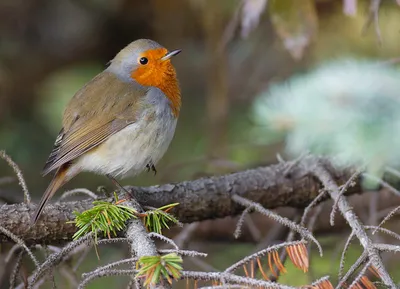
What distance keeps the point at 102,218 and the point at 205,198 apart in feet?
2.55

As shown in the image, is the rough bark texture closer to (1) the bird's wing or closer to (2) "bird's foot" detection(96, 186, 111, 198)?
(2) "bird's foot" detection(96, 186, 111, 198)

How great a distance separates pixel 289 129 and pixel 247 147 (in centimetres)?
157

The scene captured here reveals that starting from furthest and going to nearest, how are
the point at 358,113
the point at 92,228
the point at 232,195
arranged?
the point at 232,195, the point at 358,113, the point at 92,228

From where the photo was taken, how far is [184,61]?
5.23 m

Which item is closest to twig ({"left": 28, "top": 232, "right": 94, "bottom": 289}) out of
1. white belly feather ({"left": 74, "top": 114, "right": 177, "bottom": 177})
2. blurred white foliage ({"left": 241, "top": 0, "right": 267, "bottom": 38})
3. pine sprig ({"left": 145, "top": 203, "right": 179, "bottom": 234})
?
pine sprig ({"left": 145, "top": 203, "right": 179, "bottom": 234})

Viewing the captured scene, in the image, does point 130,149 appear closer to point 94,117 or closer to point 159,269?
point 94,117

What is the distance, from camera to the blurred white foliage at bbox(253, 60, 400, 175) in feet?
7.96

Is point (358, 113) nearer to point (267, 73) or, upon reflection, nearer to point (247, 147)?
point (247, 147)

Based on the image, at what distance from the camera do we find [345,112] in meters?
2.47

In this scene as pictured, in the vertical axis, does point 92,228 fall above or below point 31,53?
below

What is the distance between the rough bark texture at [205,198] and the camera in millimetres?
2637

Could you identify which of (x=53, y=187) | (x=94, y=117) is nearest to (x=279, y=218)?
(x=53, y=187)

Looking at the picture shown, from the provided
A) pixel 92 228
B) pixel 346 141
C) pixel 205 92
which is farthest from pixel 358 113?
pixel 205 92

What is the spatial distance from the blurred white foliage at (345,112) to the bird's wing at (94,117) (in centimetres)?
78
